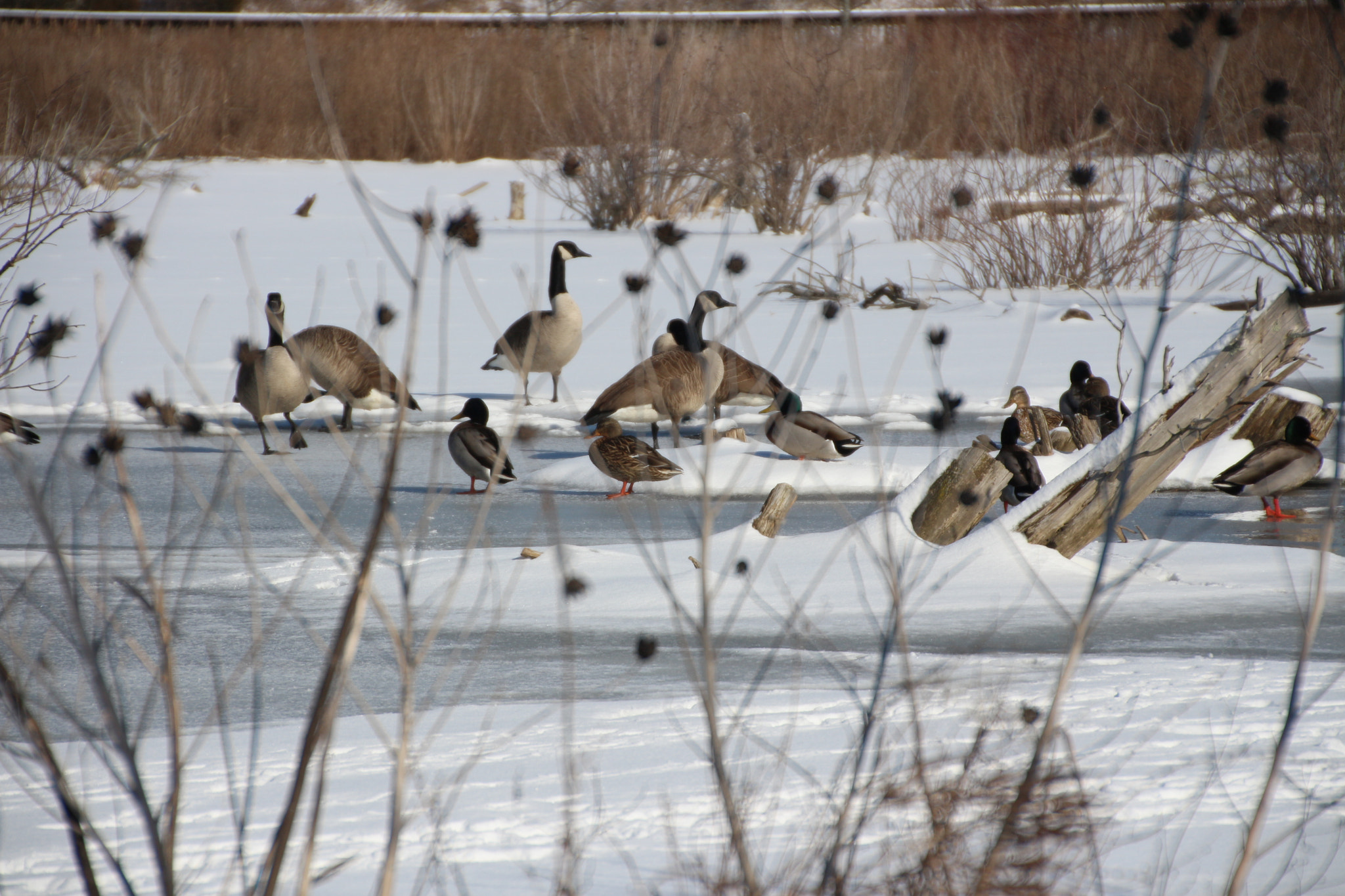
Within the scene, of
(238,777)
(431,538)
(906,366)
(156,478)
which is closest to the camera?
(238,777)

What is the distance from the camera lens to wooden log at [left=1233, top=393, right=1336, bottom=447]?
8148 millimetres

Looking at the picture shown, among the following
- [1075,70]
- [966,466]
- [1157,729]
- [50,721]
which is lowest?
[50,721]

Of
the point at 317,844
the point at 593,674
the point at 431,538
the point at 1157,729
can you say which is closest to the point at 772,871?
the point at 317,844

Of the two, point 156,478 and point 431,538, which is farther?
point 156,478

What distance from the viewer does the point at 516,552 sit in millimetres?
5941

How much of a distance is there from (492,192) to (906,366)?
14214 millimetres

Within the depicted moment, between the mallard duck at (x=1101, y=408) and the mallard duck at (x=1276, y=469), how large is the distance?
0.79 meters

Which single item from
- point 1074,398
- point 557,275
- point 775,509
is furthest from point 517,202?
point 775,509

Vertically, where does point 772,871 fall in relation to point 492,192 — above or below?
below

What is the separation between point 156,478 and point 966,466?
185 inches

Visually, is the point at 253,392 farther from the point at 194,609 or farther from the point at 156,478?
the point at 194,609

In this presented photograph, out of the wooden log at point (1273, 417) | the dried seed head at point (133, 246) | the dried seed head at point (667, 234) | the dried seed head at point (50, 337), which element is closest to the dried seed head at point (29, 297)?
the dried seed head at point (50, 337)

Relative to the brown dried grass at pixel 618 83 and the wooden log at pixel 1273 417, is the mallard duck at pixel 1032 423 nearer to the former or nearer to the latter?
the wooden log at pixel 1273 417

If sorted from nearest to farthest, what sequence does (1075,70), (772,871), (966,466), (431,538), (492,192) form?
(772,871) → (966,466) → (431,538) → (1075,70) → (492,192)
